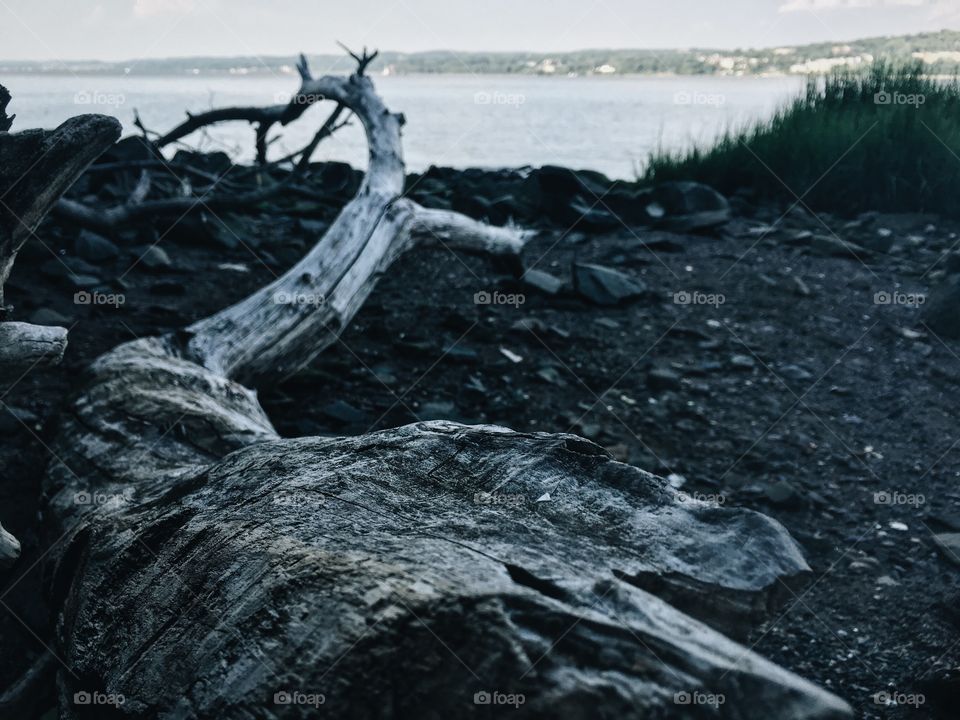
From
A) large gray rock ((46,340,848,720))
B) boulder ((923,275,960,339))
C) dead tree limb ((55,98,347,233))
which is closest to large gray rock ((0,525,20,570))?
large gray rock ((46,340,848,720))

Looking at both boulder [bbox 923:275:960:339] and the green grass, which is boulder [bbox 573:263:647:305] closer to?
boulder [bbox 923:275:960:339]

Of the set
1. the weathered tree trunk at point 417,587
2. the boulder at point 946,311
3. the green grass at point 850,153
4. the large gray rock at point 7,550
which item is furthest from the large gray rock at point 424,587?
the green grass at point 850,153

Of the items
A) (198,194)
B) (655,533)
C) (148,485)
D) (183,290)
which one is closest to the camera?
(655,533)

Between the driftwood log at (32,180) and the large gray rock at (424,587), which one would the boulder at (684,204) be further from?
the large gray rock at (424,587)

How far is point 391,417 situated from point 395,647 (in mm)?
3094

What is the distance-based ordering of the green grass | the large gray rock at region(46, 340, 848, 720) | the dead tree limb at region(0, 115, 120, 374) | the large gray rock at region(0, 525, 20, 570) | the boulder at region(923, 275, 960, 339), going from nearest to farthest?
the large gray rock at region(46, 340, 848, 720) → the large gray rock at region(0, 525, 20, 570) → the dead tree limb at region(0, 115, 120, 374) → the boulder at region(923, 275, 960, 339) → the green grass

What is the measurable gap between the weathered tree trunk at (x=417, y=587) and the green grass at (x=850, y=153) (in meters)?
8.31

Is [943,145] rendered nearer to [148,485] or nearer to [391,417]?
[391,417]

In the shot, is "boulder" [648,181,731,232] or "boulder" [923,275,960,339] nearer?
"boulder" [923,275,960,339]

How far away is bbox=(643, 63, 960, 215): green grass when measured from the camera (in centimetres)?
901

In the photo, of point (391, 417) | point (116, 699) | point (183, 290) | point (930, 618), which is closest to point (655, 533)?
point (116, 699)

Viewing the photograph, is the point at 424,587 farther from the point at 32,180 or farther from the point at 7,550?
the point at 32,180

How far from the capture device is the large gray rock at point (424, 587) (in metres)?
1.46

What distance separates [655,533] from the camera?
1.87 m
